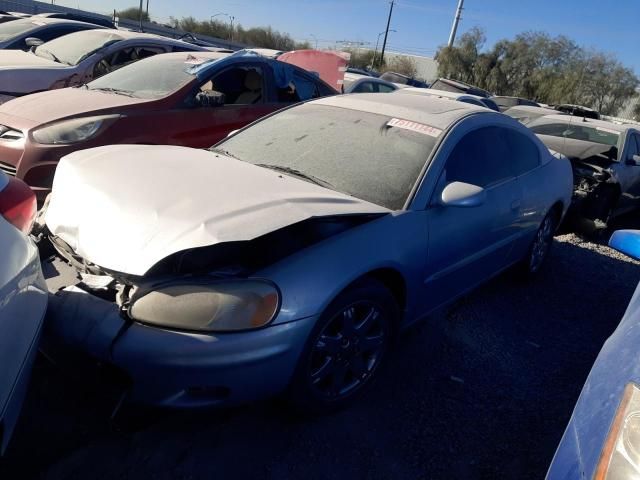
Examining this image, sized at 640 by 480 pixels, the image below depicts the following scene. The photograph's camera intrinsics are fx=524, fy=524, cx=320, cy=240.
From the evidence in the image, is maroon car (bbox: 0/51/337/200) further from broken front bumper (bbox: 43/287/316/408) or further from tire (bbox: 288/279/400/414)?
tire (bbox: 288/279/400/414)

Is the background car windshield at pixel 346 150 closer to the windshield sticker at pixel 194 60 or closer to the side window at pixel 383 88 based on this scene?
the windshield sticker at pixel 194 60

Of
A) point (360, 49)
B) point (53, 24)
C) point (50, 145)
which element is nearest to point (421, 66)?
point (360, 49)

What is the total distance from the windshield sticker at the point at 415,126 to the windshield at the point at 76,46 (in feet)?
18.1

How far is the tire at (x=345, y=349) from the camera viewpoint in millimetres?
2352

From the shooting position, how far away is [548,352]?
11.6 feet

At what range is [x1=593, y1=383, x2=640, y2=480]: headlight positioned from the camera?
1330mm

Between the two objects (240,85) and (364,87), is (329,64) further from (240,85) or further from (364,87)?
(364,87)

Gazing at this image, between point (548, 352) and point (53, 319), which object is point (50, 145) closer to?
point (53, 319)

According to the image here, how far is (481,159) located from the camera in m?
3.45

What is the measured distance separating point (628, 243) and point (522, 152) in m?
1.66

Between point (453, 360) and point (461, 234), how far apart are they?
789 millimetres

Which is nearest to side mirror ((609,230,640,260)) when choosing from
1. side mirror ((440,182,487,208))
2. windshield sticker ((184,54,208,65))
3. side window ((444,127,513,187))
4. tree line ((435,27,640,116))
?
side mirror ((440,182,487,208))

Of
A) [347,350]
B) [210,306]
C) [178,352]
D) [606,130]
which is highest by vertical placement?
[606,130]

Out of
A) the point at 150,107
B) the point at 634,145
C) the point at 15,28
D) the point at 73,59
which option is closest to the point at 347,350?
the point at 150,107
